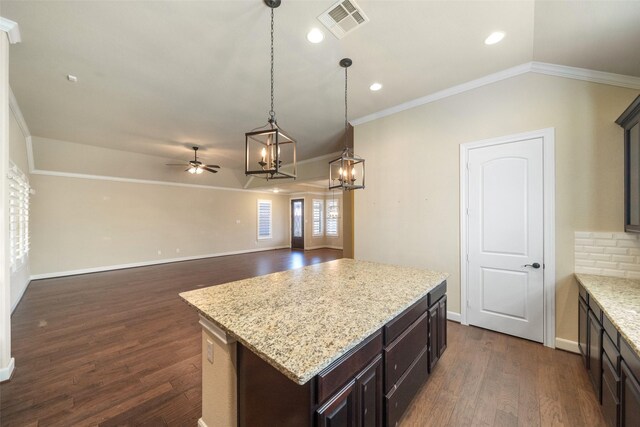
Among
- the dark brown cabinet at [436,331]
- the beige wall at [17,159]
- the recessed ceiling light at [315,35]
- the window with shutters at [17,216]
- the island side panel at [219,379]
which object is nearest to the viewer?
the island side panel at [219,379]

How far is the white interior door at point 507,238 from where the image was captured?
2.68 m

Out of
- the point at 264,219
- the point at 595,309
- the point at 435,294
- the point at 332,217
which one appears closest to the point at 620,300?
the point at 595,309

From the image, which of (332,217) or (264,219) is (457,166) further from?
(264,219)

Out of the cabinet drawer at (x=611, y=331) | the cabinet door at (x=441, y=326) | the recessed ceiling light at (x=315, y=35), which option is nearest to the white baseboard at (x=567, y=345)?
the cabinet drawer at (x=611, y=331)

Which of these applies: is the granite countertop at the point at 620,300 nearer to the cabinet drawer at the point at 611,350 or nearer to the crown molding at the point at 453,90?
the cabinet drawer at the point at 611,350

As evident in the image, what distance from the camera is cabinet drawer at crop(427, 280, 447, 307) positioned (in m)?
1.98

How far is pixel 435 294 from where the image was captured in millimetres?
2092

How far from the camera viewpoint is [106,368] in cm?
231

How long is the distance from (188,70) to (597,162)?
448cm

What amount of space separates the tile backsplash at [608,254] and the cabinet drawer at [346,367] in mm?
2602

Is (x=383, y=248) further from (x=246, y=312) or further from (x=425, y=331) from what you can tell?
(x=246, y=312)

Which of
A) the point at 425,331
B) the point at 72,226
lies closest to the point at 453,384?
the point at 425,331

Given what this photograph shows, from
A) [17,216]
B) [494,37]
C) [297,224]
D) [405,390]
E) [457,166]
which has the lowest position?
[405,390]

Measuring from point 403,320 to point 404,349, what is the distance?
211 mm
